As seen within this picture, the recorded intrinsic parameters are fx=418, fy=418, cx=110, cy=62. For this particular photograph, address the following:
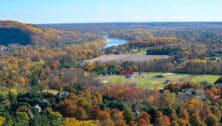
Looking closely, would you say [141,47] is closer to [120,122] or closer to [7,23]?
[7,23]

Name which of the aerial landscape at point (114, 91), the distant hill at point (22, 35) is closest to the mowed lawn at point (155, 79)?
the aerial landscape at point (114, 91)

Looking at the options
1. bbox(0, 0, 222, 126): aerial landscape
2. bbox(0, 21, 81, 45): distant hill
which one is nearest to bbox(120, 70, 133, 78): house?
bbox(0, 0, 222, 126): aerial landscape

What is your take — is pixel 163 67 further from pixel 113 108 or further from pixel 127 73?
pixel 113 108

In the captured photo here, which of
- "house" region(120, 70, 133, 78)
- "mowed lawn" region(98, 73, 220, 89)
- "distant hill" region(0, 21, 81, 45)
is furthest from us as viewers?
"distant hill" region(0, 21, 81, 45)

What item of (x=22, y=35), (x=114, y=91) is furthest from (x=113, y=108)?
(x=22, y=35)

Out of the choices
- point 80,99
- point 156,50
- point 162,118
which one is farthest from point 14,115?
point 156,50

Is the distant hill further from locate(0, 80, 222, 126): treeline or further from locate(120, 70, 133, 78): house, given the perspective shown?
locate(0, 80, 222, 126): treeline

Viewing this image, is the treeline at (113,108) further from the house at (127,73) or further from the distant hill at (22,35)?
the distant hill at (22,35)

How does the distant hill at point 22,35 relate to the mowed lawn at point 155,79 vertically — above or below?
below
